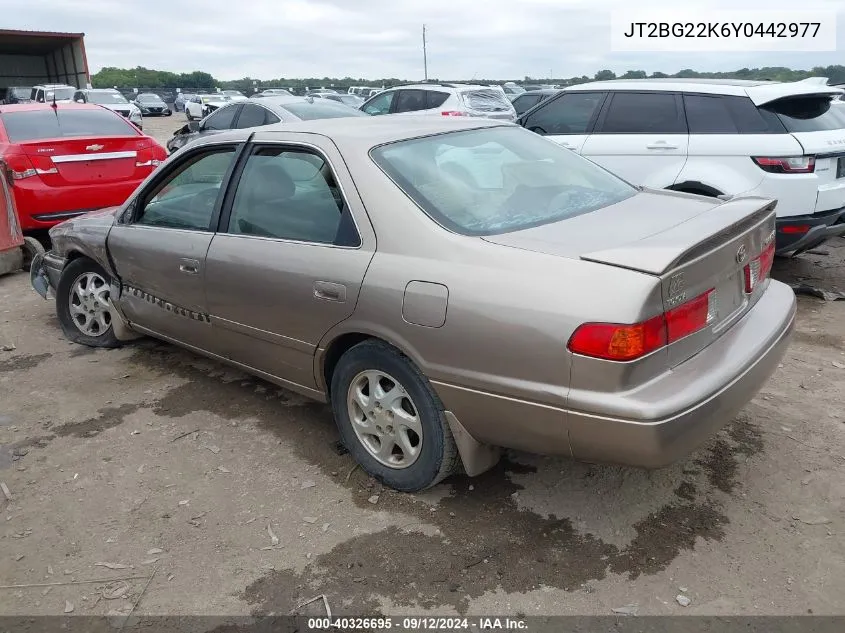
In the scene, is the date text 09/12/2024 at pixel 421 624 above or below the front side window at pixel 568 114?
below

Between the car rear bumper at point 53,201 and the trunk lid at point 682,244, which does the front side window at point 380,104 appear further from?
the trunk lid at point 682,244

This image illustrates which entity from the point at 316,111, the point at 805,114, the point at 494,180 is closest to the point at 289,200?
the point at 494,180

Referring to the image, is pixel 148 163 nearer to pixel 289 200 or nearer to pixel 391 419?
pixel 289 200

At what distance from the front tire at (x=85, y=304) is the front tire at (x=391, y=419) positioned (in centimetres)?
237

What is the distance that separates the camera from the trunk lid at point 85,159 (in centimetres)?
696

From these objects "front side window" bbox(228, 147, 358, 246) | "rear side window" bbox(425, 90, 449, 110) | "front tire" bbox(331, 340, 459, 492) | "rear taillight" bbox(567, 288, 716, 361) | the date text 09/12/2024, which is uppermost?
"rear side window" bbox(425, 90, 449, 110)

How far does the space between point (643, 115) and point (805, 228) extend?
1.71 m

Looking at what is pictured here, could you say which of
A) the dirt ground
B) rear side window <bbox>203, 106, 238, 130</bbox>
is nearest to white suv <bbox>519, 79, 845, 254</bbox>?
the dirt ground

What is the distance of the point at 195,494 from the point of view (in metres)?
3.20

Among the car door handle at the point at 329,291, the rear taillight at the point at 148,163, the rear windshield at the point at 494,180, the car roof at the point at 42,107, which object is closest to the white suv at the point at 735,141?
the rear windshield at the point at 494,180

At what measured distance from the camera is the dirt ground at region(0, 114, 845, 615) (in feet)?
8.33

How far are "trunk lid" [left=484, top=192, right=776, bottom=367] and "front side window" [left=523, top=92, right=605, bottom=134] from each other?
11.9 ft

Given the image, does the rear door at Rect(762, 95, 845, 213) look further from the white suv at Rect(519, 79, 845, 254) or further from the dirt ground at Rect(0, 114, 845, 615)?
the dirt ground at Rect(0, 114, 845, 615)

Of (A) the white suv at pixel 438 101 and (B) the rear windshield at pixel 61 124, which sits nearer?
(B) the rear windshield at pixel 61 124
